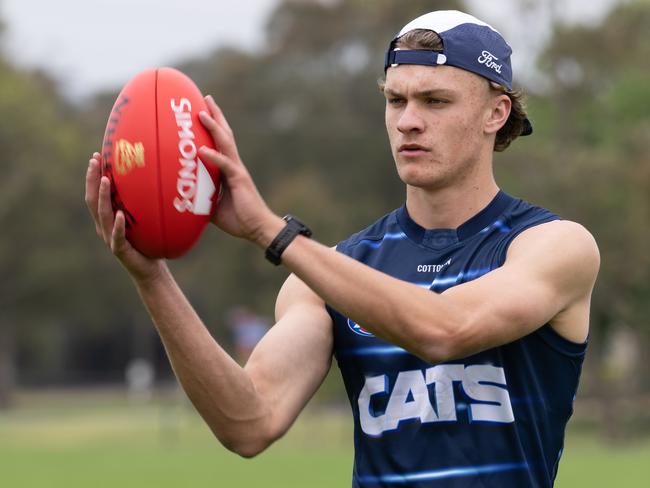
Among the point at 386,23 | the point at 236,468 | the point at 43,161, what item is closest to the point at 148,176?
the point at 236,468

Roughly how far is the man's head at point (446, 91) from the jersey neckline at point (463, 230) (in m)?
0.15

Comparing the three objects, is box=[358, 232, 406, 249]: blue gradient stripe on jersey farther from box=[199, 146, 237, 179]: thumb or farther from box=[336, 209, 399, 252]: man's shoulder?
box=[199, 146, 237, 179]: thumb

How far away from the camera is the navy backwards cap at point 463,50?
176 inches

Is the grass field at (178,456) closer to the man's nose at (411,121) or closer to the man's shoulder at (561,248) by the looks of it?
the man's shoulder at (561,248)

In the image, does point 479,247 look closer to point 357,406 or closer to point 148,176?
point 357,406

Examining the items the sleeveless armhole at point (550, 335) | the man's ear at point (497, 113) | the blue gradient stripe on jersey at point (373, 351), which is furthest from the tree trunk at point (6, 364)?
the sleeveless armhole at point (550, 335)

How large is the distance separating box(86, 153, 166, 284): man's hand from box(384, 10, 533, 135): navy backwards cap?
3.41 ft

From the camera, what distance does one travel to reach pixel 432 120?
4406 millimetres

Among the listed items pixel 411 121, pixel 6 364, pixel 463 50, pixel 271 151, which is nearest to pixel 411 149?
pixel 411 121

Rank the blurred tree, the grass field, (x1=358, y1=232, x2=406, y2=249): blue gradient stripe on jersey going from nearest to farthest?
(x1=358, y1=232, x2=406, y2=249): blue gradient stripe on jersey → the grass field → the blurred tree

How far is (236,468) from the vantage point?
65.3ft

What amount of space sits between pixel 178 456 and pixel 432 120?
756 inches

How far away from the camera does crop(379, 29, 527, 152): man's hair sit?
4.50m

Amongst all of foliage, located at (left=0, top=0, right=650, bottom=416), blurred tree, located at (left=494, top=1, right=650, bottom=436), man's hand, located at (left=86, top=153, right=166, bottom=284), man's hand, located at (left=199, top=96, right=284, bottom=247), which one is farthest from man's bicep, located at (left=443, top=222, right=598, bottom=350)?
foliage, located at (left=0, top=0, right=650, bottom=416)
